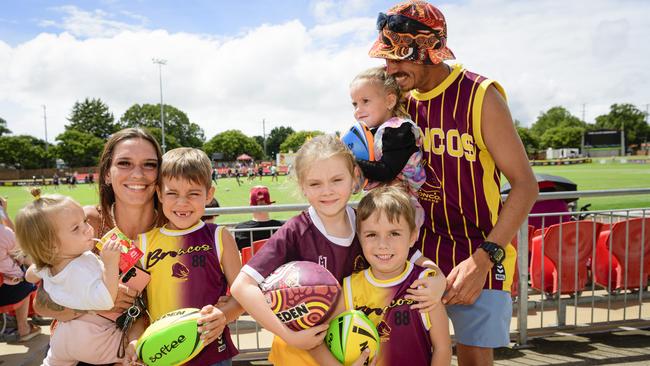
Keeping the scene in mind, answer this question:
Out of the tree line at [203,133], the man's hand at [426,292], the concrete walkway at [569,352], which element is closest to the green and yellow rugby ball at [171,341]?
the man's hand at [426,292]

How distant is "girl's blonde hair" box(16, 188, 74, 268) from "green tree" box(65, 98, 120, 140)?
10890 cm

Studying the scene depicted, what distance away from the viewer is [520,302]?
187 inches

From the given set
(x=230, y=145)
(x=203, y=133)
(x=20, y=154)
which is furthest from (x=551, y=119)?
(x=20, y=154)

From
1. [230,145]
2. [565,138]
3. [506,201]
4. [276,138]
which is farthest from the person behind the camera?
[276,138]

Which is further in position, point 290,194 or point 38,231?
point 290,194

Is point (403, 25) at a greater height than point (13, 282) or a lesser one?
greater

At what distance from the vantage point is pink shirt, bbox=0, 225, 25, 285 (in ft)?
16.8

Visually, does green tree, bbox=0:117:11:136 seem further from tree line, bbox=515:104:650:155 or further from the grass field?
tree line, bbox=515:104:650:155

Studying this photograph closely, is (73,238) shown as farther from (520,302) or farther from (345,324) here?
(520,302)

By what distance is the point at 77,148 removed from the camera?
7919 centimetres

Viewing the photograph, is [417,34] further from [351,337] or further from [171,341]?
[171,341]

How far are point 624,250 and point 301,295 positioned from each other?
16.4ft

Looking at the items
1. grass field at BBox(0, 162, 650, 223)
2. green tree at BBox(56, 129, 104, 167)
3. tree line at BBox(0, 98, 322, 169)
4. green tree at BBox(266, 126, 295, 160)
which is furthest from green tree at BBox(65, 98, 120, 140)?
grass field at BBox(0, 162, 650, 223)

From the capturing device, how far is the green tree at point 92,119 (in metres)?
101
